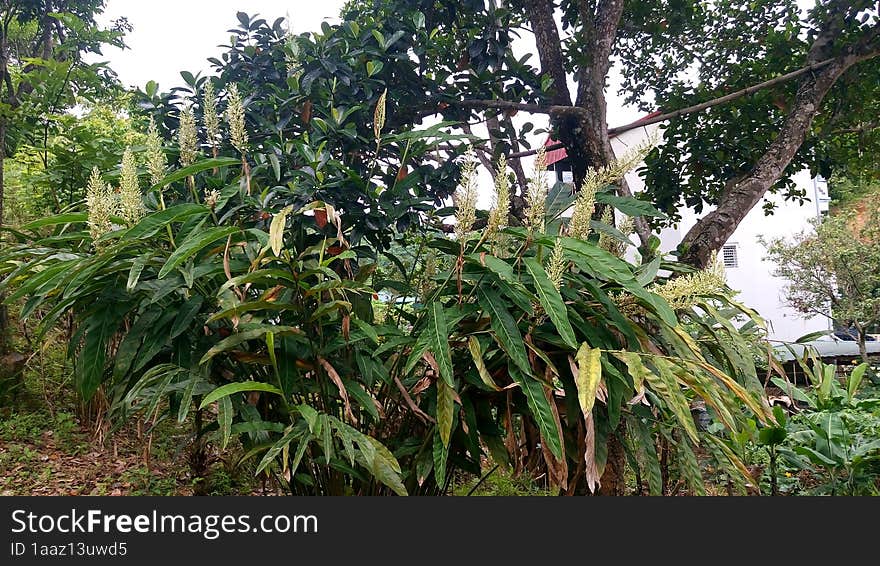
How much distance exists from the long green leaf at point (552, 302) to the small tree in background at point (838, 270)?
245 inches

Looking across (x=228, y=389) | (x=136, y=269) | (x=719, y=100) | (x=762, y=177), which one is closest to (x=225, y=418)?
(x=228, y=389)

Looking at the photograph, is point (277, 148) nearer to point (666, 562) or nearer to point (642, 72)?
point (666, 562)

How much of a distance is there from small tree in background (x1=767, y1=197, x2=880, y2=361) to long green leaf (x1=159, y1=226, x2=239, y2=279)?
6723 millimetres

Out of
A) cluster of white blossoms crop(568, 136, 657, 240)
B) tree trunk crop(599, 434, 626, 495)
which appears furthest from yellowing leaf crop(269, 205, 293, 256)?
tree trunk crop(599, 434, 626, 495)

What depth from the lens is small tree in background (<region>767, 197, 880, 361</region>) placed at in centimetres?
685

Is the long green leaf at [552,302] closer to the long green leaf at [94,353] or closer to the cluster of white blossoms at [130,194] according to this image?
the cluster of white blossoms at [130,194]

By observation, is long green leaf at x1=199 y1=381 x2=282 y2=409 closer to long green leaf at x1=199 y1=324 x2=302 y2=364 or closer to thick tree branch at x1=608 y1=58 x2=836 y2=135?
long green leaf at x1=199 y1=324 x2=302 y2=364

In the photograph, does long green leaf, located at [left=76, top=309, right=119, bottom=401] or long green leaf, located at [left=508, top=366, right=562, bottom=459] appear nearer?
long green leaf, located at [left=508, top=366, right=562, bottom=459]

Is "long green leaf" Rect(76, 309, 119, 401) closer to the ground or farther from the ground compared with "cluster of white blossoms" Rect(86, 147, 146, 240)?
closer to the ground

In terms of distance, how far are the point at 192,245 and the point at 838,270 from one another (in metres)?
7.78

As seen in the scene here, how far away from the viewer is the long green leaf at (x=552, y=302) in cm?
127

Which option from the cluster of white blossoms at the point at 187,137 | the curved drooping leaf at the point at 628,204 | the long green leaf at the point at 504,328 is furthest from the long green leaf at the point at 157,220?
the curved drooping leaf at the point at 628,204

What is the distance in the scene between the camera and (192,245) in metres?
1.31

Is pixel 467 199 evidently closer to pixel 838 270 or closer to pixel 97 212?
pixel 97 212
